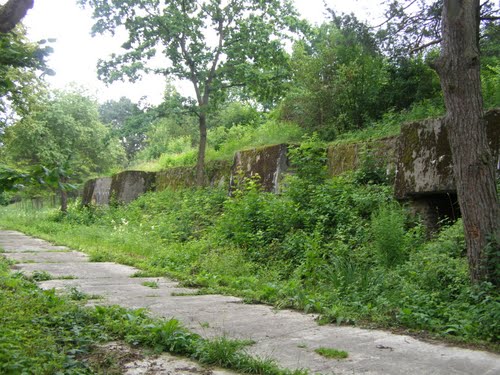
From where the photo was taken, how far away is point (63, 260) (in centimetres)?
847

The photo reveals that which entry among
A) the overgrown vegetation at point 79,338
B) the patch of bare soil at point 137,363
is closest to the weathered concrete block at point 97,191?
the overgrown vegetation at point 79,338

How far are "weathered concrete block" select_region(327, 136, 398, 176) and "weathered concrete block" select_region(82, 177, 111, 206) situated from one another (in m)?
11.9

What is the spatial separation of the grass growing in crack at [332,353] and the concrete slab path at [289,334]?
54 mm

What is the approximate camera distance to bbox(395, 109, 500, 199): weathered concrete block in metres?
6.87

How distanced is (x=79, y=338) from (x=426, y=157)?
19.2 feet

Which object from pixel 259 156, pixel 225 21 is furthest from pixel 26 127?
pixel 259 156

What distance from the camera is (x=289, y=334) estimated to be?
12.6 ft

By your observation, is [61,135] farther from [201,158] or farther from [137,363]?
[137,363]

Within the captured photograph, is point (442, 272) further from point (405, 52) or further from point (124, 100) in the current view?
point (124, 100)

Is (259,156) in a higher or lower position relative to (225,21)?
lower

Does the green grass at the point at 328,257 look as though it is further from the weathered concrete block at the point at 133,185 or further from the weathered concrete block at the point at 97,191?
the weathered concrete block at the point at 97,191

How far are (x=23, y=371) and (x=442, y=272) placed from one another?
442 cm

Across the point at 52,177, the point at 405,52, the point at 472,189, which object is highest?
the point at 405,52

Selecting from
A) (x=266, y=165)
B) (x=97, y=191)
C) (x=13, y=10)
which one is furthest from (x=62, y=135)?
(x=13, y=10)
